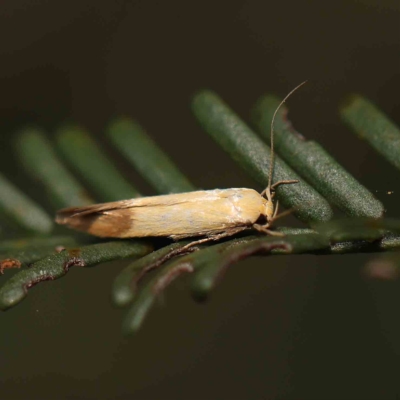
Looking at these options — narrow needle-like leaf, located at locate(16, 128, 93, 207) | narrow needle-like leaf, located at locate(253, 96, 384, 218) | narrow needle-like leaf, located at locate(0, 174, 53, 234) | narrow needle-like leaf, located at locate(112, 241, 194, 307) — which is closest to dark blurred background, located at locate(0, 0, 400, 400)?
narrow needle-like leaf, located at locate(16, 128, 93, 207)

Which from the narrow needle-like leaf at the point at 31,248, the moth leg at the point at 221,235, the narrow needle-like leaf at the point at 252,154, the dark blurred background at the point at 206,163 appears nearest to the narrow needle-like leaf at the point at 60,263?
the narrow needle-like leaf at the point at 31,248

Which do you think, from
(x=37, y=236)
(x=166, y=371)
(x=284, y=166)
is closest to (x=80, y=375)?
(x=166, y=371)

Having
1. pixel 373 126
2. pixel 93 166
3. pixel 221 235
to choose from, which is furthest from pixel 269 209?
pixel 93 166

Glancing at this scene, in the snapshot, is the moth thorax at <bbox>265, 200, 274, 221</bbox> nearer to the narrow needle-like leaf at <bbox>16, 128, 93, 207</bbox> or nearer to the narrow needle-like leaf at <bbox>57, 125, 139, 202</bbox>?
the narrow needle-like leaf at <bbox>57, 125, 139, 202</bbox>

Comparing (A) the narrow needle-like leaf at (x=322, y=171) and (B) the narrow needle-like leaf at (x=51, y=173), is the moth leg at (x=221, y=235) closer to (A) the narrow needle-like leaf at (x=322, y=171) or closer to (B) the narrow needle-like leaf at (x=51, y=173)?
(A) the narrow needle-like leaf at (x=322, y=171)

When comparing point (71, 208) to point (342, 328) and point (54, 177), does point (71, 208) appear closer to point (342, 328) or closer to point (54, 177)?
point (54, 177)

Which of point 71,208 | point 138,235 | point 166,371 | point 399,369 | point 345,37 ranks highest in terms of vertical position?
point 345,37
